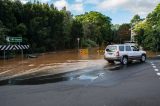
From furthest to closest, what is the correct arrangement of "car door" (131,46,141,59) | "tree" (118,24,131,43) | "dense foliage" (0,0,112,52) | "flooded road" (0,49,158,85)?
"tree" (118,24,131,43), "dense foliage" (0,0,112,52), "car door" (131,46,141,59), "flooded road" (0,49,158,85)

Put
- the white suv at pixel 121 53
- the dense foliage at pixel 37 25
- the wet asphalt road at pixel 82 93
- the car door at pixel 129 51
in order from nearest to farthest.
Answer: the wet asphalt road at pixel 82 93, the white suv at pixel 121 53, the car door at pixel 129 51, the dense foliage at pixel 37 25

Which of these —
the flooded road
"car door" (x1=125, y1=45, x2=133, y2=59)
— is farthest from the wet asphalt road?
"car door" (x1=125, y1=45, x2=133, y2=59)

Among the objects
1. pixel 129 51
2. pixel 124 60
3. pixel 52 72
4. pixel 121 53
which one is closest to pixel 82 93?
pixel 52 72

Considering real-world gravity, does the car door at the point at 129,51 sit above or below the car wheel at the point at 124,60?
above

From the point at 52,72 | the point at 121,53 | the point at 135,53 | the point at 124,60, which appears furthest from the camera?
the point at 135,53

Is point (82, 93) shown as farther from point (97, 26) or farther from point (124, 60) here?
point (97, 26)

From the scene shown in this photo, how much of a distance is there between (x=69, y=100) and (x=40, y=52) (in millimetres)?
41604

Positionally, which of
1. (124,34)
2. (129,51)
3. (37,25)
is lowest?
(129,51)

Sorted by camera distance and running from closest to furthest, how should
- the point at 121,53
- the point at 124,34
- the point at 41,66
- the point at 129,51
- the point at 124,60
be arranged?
the point at 41,66, the point at 121,53, the point at 124,60, the point at 129,51, the point at 124,34

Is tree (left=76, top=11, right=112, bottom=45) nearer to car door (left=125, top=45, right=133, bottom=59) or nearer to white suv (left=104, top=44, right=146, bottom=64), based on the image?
white suv (left=104, top=44, right=146, bottom=64)

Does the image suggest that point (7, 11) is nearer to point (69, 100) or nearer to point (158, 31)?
point (158, 31)

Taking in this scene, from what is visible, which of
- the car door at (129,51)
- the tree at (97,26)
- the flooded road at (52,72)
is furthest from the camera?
the tree at (97,26)

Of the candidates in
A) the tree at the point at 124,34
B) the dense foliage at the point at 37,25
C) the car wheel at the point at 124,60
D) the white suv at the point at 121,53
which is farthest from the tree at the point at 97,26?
the car wheel at the point at 124,60

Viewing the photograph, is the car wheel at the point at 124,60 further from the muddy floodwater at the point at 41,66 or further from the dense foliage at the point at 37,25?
the dense foliage at the point at 37,25
